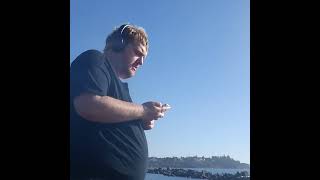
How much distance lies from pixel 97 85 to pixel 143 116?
0.73 ft

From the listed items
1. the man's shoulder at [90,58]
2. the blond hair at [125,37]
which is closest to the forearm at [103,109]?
the man's shoulder at [90,58]

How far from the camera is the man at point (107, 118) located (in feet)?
4.45

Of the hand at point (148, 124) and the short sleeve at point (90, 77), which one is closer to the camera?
the short sleeve at point (90, 77)

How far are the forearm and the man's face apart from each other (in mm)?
138

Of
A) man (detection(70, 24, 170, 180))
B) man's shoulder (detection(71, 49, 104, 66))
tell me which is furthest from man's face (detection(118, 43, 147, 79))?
man's shoulder (detection(71, 49, 104, 66))

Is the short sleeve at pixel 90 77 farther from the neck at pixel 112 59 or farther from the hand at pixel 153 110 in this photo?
the hand at pixel 153 110

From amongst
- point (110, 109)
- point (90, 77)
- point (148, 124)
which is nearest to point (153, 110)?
point (148, 124)

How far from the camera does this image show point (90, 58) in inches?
54.4

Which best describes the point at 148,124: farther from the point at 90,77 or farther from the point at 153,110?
the point at 90,77

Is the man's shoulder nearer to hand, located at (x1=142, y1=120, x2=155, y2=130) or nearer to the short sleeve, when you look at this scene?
the short sleeve

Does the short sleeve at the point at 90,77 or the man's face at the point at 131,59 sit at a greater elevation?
the man's face at the point at 131,59
